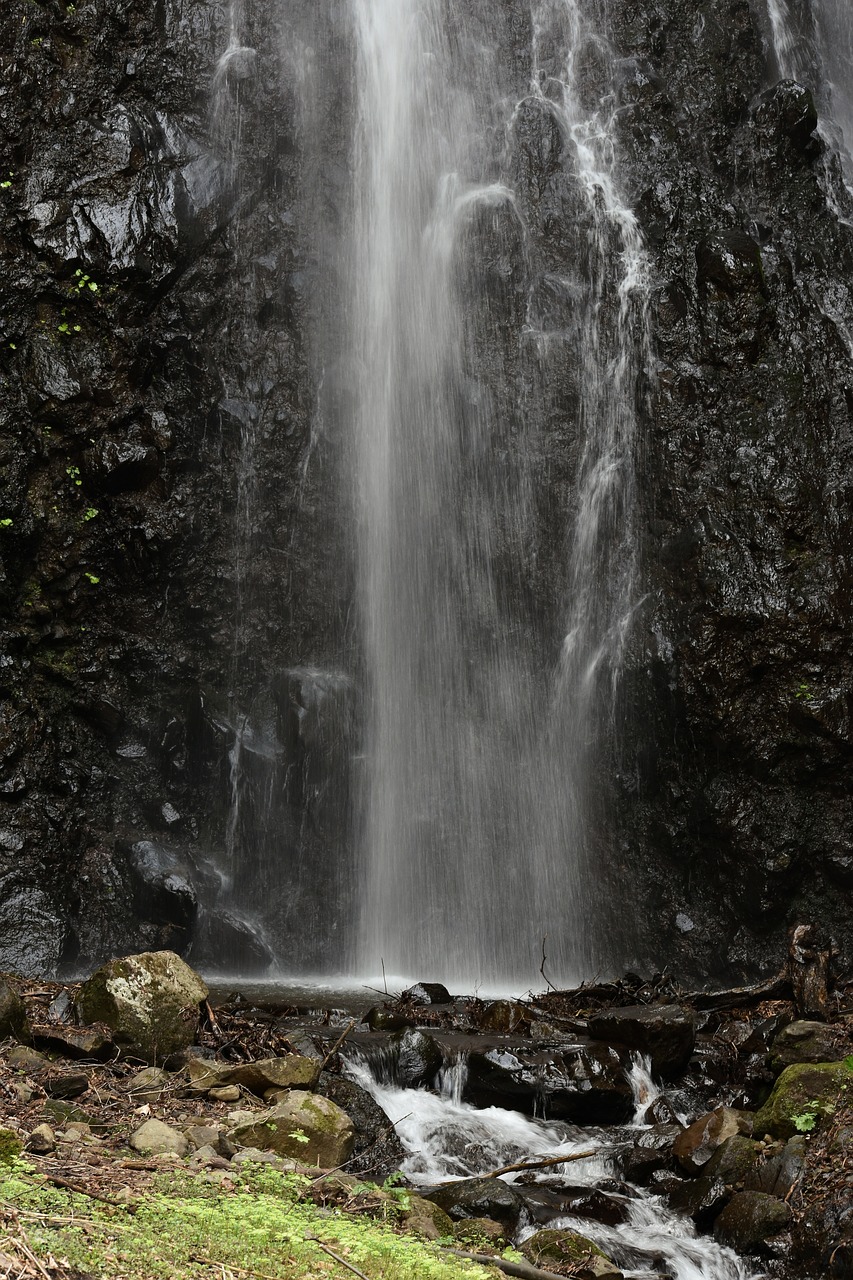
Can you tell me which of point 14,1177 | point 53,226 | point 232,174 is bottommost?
point 14,1177

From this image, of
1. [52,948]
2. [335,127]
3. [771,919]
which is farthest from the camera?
[335,127]

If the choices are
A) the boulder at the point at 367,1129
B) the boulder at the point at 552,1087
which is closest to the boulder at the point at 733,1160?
the boulder at the point at 552,1087

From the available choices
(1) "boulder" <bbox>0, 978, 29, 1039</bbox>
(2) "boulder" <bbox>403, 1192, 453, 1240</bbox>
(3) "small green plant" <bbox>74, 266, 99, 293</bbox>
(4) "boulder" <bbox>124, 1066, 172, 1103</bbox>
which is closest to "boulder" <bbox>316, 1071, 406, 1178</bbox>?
(4) "boulder" <bbox>124, 1066, 172, 1103</bbox>

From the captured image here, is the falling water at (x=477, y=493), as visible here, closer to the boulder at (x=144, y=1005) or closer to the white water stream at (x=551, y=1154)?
the white water stream at (x=551, y=1154)

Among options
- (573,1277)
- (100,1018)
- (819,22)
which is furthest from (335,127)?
(573,1277)

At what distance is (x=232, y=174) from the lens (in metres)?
14.8

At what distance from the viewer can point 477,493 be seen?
14.2 m

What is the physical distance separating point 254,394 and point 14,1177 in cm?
1226

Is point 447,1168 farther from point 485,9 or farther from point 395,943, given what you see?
point 485,9

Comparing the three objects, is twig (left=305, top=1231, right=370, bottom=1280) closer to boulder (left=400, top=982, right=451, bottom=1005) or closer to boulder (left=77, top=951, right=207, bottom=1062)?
boulder (left=77, top=951, right=207, bottom=1062)

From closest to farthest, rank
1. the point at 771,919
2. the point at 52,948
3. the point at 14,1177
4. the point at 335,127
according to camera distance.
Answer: the point at 14,1177 < the point at 52,948 < the point at 771,919 < the point at 335,127

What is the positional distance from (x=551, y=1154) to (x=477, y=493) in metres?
9.61

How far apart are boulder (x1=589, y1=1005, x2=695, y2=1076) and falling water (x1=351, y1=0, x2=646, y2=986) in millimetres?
4471

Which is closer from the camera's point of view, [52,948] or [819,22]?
[52,948]
